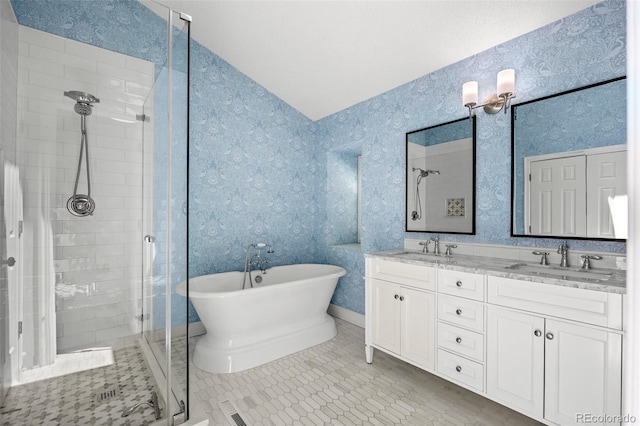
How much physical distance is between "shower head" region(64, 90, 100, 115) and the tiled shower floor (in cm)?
170

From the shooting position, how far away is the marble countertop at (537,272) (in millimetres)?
1414

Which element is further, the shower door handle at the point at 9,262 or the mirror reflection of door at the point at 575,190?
the mirror reflection of door at the point at 575,190

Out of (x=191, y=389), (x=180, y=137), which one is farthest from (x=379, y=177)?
(x=191, y=389)

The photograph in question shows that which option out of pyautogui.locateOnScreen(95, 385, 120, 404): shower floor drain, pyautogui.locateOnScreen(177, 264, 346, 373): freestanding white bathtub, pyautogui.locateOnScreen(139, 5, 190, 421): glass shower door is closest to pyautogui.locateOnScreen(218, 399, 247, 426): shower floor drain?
pyautogui.locateOnScreen(139, 5, 190, 421): glass shower door

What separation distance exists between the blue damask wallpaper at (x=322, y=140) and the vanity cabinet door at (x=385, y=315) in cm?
69

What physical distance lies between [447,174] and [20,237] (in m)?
2.98

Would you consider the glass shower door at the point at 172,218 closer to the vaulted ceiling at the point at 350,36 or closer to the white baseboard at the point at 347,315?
the vaulted ceiling at the point at 350,36

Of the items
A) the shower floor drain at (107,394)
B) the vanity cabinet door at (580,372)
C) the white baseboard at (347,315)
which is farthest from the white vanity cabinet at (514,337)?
the shower floor drain at (107,394)

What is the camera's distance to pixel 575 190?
6.13 feet

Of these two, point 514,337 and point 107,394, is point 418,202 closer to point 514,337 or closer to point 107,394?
point 514,337

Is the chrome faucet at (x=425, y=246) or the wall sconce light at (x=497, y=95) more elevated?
the wall sconce light at (x=497, y=95)

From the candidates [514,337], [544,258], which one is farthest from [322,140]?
[514,337]

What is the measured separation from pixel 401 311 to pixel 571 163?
1.47 metres

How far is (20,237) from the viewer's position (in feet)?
5.78
